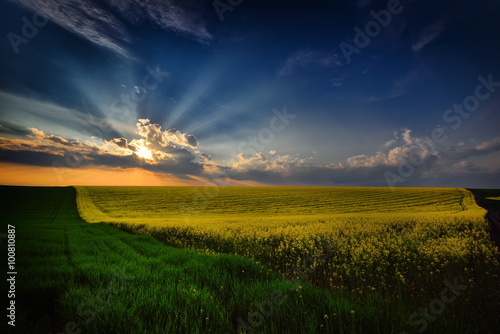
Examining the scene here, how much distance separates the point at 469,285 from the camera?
20.0 ft

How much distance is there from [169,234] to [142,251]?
237 inches

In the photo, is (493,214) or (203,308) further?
(493,214)

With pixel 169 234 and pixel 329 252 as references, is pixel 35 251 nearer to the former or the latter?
pixel 169 234

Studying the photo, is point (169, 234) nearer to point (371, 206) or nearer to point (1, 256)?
point (1, 256)

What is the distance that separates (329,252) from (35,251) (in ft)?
35.1

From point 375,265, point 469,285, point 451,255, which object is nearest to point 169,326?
point 375,265

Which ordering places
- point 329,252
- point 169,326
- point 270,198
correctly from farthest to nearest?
point 270,198, point 329,252, point 169,326

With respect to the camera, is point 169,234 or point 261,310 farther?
point 169,234

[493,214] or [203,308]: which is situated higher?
[203,308]

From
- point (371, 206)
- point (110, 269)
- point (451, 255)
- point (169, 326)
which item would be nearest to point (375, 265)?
point (451, 255)

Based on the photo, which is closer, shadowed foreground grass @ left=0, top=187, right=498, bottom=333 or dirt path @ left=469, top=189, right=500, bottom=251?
shadowed foreground grass @ left=0, top=187, right=498, bottom=333

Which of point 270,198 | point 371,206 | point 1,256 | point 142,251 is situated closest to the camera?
point 1,256

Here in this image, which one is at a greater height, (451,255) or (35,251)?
(35,251)

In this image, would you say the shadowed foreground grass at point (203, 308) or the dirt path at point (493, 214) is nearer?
the shadowed foreground grass at point (203, 308)
